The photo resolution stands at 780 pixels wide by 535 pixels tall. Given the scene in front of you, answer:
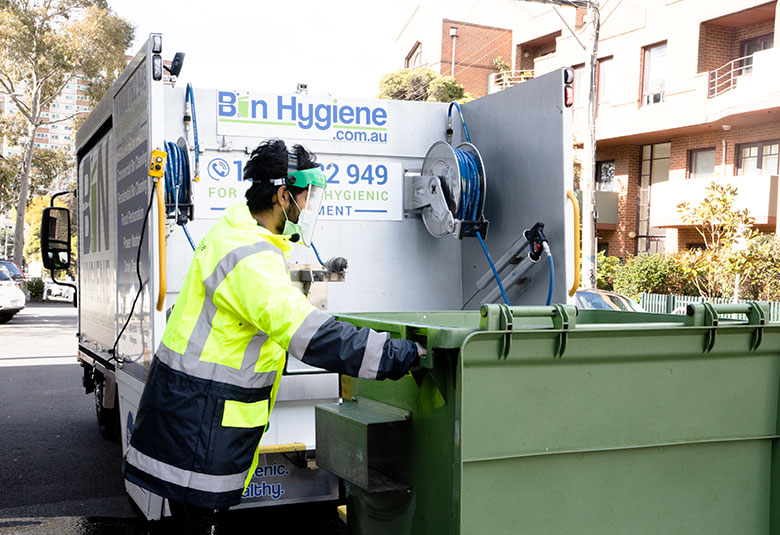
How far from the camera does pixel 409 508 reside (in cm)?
273

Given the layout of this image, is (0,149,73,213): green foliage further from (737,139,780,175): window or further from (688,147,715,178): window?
(737,139,780,175): window

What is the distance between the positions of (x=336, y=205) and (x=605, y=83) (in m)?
19.7

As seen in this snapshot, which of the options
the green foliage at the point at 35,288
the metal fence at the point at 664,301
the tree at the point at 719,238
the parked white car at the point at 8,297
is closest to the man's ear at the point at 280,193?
the tree at the point at 719,238

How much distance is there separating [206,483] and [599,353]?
133cm

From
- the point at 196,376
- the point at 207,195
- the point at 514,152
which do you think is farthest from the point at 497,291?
the point at 196,376

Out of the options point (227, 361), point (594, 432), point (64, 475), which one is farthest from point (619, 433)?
point (64, 475)

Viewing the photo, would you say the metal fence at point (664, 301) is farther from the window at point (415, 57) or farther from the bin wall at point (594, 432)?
the window at point (415, 57)

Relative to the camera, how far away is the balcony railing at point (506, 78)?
1039 inches

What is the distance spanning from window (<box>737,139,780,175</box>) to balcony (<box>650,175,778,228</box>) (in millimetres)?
766

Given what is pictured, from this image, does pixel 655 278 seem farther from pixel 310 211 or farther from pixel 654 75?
pixel 310 211

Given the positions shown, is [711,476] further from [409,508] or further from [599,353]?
[409,508]

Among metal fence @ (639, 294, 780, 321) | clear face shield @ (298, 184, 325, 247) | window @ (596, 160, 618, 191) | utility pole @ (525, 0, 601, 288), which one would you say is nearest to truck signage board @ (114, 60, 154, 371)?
clear face shield @ (298, 184, 325, 247)

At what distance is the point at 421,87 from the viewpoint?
29203 mm

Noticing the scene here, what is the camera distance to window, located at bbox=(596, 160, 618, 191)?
23.2m
